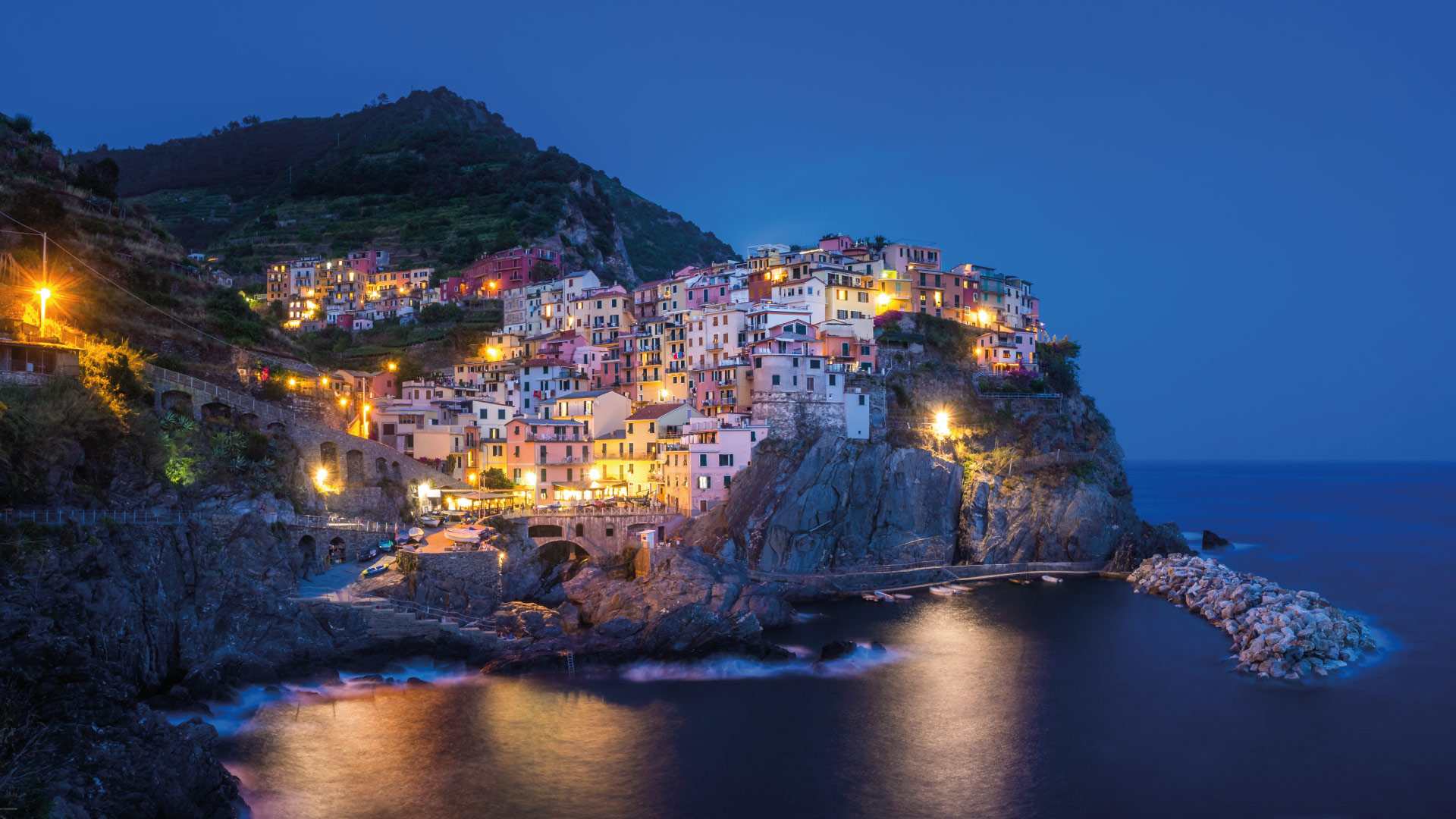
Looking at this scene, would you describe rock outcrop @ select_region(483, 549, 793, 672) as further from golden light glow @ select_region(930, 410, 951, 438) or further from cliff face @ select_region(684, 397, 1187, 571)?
golden light glow @ select_region(930, 410, 951, 438)

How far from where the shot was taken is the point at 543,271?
87000mm

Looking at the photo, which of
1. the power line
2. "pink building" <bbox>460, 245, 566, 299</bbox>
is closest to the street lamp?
the power line

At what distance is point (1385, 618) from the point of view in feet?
151

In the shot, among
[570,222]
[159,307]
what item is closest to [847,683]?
[159,307]

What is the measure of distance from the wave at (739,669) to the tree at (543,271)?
5469 centimetres

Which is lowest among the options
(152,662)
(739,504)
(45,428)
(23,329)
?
(152,662)

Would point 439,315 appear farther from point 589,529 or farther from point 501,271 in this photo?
point 589,529

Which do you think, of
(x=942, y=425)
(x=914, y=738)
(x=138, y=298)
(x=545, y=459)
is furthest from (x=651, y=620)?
(x=942, y=425)

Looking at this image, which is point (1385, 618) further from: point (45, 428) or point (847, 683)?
point (45, 428)

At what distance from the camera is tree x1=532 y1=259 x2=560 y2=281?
8638cm

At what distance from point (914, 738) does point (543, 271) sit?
64.5m

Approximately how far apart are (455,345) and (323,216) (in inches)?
1933

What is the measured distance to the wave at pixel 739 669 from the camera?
118 ft

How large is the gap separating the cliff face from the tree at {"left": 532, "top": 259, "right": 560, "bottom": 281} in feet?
128
